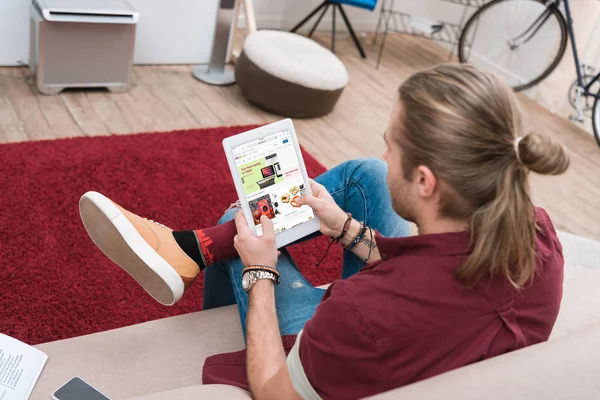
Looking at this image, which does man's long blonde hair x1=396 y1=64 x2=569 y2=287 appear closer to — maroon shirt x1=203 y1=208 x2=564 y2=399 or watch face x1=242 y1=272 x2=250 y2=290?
maroon shirt x1=203 y1=208 x2=564 y2=399

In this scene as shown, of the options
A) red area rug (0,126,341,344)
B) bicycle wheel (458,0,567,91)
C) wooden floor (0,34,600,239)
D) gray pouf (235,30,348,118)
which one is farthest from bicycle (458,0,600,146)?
red area rug (0,126,341,344)

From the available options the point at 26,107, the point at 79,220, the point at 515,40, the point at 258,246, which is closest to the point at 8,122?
the point at 26,107

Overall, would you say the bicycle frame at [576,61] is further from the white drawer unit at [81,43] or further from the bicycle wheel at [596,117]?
the white drawer unit at [81,43]

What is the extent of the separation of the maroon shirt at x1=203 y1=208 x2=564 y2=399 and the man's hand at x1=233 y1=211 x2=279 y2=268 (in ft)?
1.07

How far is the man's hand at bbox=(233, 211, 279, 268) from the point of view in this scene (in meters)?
1.30

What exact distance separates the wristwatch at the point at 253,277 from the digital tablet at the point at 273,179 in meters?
0.15

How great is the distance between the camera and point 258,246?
1.31 metres

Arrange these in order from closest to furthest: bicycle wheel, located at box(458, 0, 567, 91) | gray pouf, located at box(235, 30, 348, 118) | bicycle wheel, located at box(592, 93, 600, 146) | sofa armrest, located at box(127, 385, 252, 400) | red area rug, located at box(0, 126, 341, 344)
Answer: sofa armrest, located at box(127, 385, 252, 400) → red area rug, located at box(0, 126, 341, 344) → gray pouf, located at box(235, 30, 348, 118) → bicycle wheel, located at box(592, 93, 600, 146) → bicycle wheel, located at box(458, 0, 567, 91)

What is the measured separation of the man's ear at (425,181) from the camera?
986mm

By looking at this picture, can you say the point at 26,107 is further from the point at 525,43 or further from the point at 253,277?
the point at 525,43

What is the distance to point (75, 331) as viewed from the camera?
177 cm

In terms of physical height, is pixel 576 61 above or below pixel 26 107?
above

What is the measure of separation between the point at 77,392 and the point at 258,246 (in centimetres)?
42

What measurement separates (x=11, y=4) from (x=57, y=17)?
33 cm
